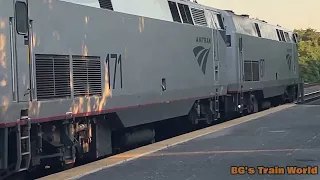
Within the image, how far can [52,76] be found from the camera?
9141 millimetres

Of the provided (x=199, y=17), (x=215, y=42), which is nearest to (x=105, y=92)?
(x=199, y=17)

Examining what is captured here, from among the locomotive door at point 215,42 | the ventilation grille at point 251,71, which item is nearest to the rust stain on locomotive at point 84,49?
the locomotive door at point 215,42

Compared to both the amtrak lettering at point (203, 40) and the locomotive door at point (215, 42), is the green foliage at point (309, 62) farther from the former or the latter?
the amtrak lettering at point (203, 40)

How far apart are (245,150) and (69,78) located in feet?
12.4

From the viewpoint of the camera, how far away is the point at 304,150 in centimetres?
1070

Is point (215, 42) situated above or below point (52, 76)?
above

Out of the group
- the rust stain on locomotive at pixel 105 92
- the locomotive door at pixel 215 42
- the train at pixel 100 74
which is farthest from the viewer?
the locomotive door at pixel 215 42

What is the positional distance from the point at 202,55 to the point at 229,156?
648 cm

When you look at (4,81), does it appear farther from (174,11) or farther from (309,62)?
(309,62)

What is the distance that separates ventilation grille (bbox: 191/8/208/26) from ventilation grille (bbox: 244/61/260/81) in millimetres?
4211

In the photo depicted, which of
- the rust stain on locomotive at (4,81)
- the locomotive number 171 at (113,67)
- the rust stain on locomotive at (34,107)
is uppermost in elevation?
the locomotive number 171 at (113,67)

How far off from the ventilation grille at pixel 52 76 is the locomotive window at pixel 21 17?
484 mm

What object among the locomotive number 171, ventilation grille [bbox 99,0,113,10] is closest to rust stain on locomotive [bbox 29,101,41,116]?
the locomotive number 171

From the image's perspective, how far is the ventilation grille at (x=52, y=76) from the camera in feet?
29.0
